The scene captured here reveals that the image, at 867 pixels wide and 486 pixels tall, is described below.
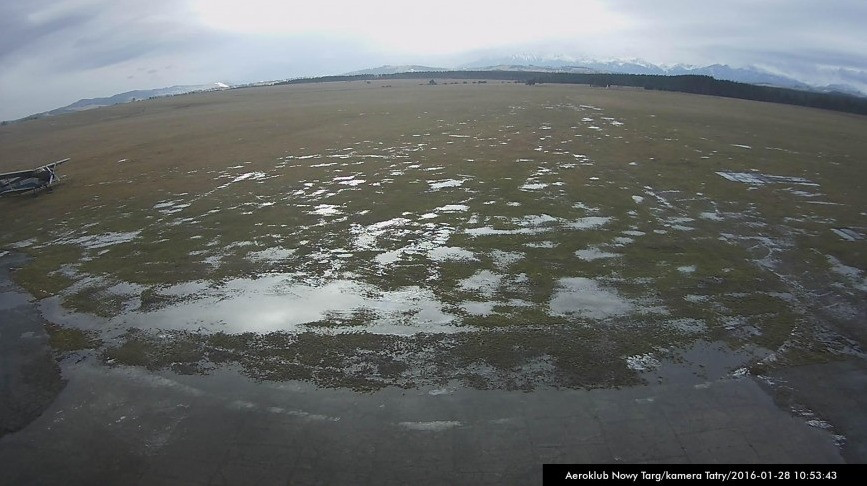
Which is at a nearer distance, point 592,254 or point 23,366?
point 23,366

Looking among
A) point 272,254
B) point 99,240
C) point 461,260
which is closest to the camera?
point 461,260

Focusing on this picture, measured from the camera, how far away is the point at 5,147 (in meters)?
52.0

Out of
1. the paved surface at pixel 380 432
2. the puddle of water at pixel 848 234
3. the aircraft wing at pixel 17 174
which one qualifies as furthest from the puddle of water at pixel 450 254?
the aircraft wing at pixel 17 174

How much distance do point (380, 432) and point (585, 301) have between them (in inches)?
274

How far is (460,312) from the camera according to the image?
1234cm

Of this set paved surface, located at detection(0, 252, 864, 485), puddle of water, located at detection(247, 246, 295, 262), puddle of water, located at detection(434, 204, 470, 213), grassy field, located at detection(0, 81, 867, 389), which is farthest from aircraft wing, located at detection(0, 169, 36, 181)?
puddle of water, located at detection(434, 204, 470, 213)

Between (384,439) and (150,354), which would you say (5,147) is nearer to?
(150,354)

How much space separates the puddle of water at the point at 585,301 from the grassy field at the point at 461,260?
56 millimetres

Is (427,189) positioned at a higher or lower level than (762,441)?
higher

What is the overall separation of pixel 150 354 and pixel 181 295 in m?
3.12

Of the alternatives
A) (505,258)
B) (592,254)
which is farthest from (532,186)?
(505,258)

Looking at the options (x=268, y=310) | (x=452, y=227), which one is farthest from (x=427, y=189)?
(x=268, y=310)

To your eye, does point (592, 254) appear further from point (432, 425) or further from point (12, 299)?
point (12, 299)

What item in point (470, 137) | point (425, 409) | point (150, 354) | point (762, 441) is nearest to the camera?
point (762, 441)
